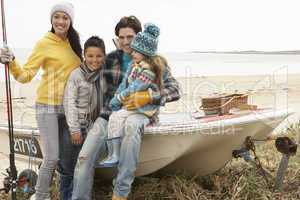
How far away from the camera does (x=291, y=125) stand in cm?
604

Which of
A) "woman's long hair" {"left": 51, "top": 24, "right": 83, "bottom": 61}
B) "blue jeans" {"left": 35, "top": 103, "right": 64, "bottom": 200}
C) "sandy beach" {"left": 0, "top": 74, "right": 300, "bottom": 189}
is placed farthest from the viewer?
"sandy beach" {"left": 0, "top": 74, "right": 300, "bottom": 189}

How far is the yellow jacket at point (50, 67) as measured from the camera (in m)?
3.41

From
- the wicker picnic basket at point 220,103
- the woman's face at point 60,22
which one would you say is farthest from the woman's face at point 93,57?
the wicker picnic basket at point 220,103

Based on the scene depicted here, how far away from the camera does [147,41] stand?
10.3ft

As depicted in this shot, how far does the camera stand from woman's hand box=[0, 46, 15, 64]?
127 inches

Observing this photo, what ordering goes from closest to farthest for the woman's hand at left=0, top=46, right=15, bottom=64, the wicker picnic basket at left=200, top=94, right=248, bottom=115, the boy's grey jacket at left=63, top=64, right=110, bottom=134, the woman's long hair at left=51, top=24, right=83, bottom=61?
the woman's hand at left=0, top=46, right=15, bottom=64
the boy's grey jacket at left=63, top=64, right=110, bottom=134
the woman's long hair at left=51, top=24, right=83, bottom=61
the wicker picnic basket at left=200, top=94, right=248, bottom=115

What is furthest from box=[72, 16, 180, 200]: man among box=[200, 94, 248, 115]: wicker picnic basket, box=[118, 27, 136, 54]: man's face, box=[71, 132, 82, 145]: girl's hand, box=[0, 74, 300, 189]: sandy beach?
box=[0, 74, 300, 189]: sandy beach

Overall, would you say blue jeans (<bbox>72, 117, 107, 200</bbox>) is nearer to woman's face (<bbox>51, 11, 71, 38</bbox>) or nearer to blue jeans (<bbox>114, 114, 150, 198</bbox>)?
blue jeans (<bbox>114, 114, 150, 198</bbox>)

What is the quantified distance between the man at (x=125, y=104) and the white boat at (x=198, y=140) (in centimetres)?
22

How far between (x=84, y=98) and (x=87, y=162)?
0.51 m

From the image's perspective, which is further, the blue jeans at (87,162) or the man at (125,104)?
the blue jeans at (87,162)

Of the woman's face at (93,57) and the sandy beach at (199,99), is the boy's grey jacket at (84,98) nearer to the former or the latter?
the woman's face at (93,57)

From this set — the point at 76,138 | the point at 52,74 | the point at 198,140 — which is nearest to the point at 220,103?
the point at 198,140

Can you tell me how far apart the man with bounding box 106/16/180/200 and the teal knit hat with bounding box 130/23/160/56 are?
21cm
